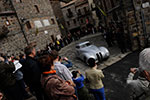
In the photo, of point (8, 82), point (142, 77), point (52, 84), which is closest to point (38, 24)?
point (8, 82)

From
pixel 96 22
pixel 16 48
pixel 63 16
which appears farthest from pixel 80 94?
pixel 63 16

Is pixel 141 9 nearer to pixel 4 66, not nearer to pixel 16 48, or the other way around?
pixel 4 66

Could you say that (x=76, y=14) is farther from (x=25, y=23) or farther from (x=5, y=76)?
(x=5, y=76)

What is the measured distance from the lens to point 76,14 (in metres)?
30.5

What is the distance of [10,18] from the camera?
1432 centimetres

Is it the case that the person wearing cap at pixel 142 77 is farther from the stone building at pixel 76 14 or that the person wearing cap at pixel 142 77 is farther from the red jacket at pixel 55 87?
the stone building at pixel 76 14

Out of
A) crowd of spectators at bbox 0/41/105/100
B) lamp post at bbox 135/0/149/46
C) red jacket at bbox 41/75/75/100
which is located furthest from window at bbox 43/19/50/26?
red jacket at bbox 41/75/75/100

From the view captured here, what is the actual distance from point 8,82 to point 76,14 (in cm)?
2973

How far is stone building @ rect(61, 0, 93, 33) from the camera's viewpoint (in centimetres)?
2956

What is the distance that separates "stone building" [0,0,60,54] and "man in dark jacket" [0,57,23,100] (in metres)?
11.7

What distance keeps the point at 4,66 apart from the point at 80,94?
2.31 metres

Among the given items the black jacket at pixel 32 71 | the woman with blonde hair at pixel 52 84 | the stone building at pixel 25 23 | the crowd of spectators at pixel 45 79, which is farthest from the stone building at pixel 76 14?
the woman with blonde hair at pixel 52 84

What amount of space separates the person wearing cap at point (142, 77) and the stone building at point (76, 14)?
95.1 feet

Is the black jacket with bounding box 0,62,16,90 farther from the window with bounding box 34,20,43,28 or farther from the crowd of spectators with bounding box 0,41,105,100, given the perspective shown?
the window with bounding box 34,20,43,28
